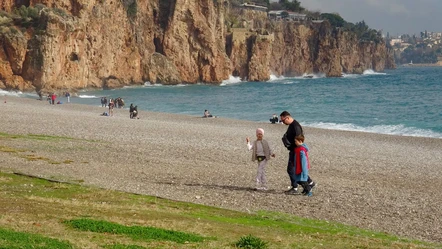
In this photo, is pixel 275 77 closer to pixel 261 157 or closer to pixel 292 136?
pixel 261 157

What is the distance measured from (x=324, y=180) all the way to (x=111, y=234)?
11.7 m

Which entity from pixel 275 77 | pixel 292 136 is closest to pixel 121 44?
pixel 275 77

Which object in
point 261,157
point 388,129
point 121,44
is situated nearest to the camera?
point 261,157

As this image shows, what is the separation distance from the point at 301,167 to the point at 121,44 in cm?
10723

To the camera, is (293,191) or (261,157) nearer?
(293,191)

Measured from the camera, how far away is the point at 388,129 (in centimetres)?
4972

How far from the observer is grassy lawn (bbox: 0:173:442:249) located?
32.9 ft

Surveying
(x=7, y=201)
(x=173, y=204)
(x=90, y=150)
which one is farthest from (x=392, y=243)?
(x=90, y=150)

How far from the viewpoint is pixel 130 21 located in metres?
127

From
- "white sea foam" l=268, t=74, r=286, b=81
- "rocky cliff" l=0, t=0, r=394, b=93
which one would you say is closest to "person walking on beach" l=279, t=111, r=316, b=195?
"rocky cliff" l=0, t=0, r=394, b=93

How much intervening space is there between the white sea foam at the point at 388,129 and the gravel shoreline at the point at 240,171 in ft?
27.8

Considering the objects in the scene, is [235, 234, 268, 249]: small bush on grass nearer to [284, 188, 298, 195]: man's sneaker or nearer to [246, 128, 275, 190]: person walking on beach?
[284, 188, 298, 195]: man's sneaker

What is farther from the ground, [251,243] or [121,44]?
[121,44]

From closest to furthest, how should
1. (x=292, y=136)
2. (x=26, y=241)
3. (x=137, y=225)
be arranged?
(x=26, y=241)
(x=137, y=225)
(x=292, y=136)
